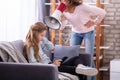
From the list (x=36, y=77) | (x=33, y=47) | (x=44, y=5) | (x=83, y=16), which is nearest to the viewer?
(x=36, y=77)

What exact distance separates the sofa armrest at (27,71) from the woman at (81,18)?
1.17 m

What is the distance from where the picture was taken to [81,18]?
12.7ft

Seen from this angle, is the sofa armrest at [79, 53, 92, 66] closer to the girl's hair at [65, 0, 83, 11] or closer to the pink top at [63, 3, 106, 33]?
the pink top at [63, 3, 106, 33]

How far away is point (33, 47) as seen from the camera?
3242 mm

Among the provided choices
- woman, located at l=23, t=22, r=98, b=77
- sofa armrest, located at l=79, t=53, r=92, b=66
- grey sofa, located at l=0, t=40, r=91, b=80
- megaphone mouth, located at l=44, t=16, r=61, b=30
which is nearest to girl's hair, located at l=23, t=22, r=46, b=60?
woman, located at l=23, t=22, r=98, b=77

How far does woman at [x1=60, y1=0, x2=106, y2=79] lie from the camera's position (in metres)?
3.80

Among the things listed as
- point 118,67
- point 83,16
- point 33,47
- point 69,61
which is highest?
point 83,16

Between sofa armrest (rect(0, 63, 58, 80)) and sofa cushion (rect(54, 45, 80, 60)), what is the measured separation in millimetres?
1055

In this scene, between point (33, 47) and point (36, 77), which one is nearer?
point (36, 77)

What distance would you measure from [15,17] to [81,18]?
89cm

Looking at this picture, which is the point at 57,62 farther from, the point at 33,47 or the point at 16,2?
the point at 16,2

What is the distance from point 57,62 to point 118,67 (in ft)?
4.45

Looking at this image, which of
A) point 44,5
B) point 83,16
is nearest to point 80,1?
point 83,16

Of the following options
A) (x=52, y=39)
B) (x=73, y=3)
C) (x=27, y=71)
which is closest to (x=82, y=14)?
(x=73, y=3)
